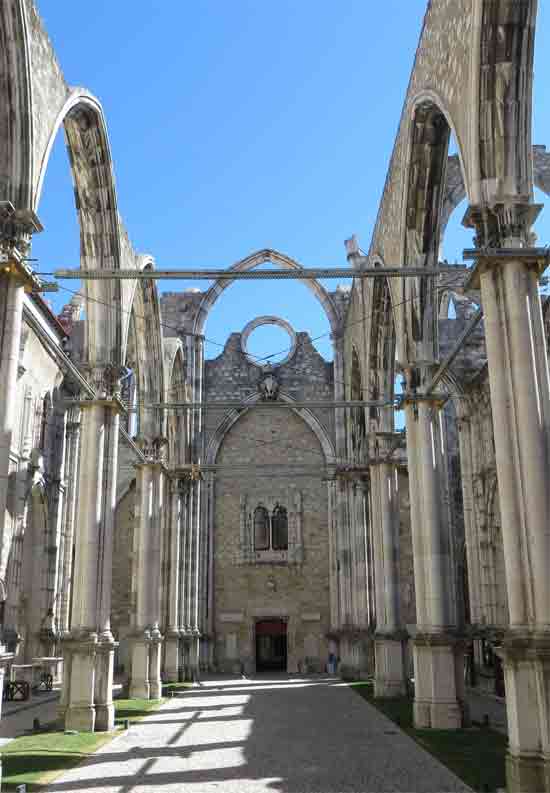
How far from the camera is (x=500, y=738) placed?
36.8ft

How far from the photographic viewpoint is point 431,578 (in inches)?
508

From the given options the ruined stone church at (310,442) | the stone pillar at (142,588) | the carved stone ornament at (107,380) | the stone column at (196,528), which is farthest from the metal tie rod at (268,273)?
the stone column at (196,528)

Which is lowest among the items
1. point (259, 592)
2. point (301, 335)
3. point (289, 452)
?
point (259, 592)

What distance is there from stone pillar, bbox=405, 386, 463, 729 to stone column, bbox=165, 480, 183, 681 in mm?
11346

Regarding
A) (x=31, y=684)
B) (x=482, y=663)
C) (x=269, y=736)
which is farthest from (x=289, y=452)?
(x=269, y=736)

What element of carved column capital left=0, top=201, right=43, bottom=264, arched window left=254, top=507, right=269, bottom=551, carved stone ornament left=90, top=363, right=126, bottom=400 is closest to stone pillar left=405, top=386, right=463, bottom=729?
carved stone ornament left=90, top=363, right=126, bottom=400

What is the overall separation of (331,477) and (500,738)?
644 inches

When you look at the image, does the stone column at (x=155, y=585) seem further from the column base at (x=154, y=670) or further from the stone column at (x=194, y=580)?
the stone column at (x=194, y=580)

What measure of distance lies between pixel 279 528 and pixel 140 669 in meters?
10.4

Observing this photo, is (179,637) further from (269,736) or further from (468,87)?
(468,87)

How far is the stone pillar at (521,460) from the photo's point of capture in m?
7.49

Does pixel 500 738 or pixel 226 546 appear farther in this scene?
pixel 226 546

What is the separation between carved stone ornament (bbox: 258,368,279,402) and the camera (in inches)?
1113

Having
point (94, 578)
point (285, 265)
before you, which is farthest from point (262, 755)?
point (285, 265)
